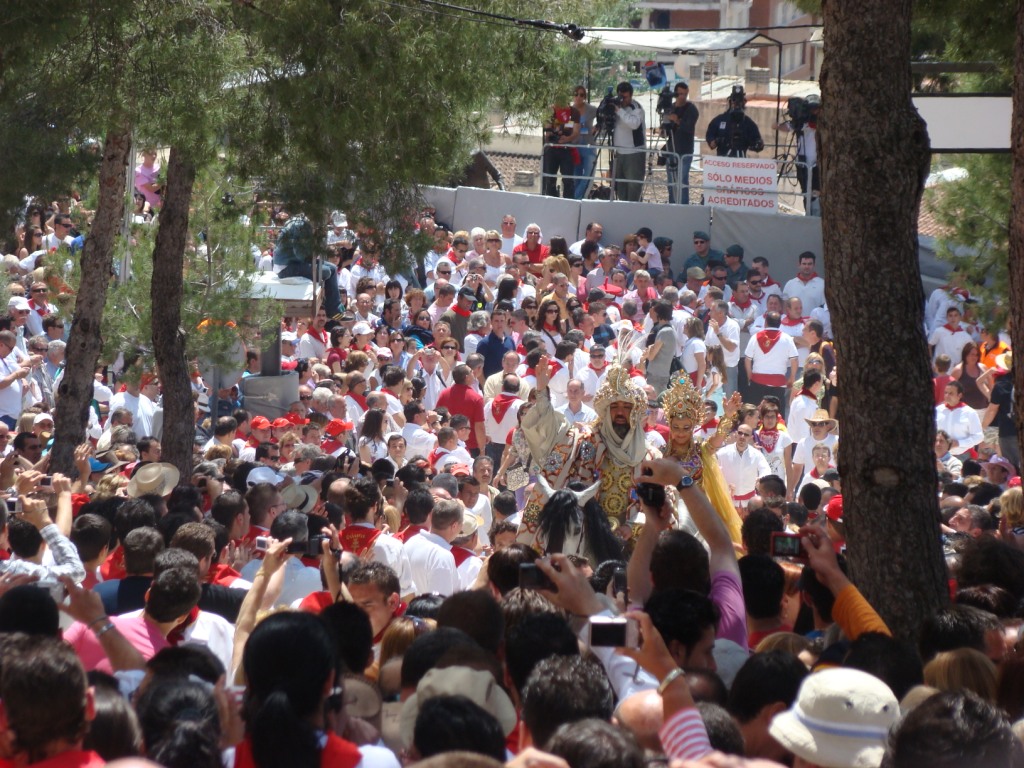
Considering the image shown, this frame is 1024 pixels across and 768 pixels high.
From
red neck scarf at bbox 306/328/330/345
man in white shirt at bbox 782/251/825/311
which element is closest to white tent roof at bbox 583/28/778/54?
man in white shirt at bbox 782/251/825/311

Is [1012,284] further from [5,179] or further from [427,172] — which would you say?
[5,179]

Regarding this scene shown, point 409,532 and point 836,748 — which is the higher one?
point 836,748

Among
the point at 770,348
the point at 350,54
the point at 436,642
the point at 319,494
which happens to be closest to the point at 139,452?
the point at 319,494

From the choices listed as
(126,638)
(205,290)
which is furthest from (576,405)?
(126,638)

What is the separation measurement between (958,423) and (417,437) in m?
5.37

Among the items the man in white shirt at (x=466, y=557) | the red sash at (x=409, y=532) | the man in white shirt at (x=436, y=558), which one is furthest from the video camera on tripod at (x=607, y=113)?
the man in white shirt at (x=436, y=558)

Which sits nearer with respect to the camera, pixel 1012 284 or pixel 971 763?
pixel 971 763

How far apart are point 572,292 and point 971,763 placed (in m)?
14.2

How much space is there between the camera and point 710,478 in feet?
28.6

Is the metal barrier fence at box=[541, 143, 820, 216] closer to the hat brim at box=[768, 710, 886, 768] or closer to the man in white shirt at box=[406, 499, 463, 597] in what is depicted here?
the man in white shirt at box=[406, 499, 463, 597]

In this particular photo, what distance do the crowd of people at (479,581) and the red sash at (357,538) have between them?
25mm

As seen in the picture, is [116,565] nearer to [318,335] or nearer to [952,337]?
[318,335]

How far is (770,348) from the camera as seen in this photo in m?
15.7

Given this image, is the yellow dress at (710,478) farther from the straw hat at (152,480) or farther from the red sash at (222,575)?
the straw hat at (152,480)
